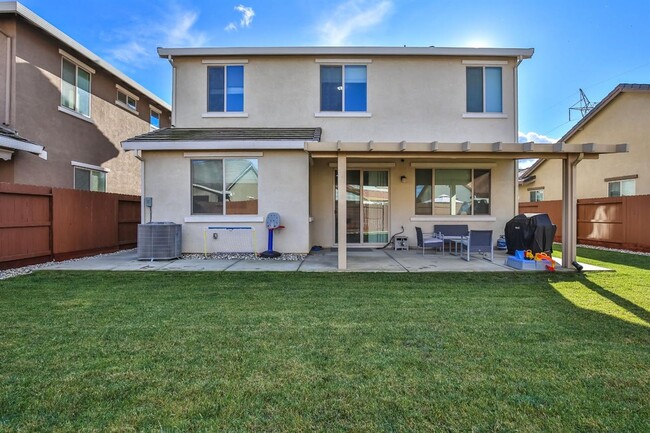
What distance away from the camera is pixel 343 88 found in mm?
11156

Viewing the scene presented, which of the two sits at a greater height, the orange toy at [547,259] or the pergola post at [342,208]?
the pergola post at [342,208]

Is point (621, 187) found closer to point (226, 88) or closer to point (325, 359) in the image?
point (226, 88)

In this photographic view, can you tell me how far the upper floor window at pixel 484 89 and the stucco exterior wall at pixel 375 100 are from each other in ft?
0.67

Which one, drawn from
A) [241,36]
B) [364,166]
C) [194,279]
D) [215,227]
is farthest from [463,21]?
[194,279]

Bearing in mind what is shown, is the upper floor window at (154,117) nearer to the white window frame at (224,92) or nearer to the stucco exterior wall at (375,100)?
the stucco exterior wall at (375,100)

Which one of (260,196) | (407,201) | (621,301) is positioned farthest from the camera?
(407,201)

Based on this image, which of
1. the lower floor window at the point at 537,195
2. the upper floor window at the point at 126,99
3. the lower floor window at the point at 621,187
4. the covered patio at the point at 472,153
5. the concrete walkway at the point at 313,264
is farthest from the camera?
the lower floor window at the point at 537,195

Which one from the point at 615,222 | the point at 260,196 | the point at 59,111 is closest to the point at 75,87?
the point at 59,111

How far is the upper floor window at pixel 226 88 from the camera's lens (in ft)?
36.4

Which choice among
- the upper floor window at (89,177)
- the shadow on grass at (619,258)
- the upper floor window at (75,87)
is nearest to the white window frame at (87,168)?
the upper floor window at (89,177)

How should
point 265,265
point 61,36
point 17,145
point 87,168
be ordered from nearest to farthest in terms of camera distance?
point 17,145, point 265,265, point 61,36, point 87,168

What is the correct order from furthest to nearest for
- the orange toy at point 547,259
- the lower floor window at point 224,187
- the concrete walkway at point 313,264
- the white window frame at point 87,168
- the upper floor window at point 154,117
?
the upper floor window at point 154,117 < the white window frame at point 87,168 < the lower floor window at point 224,187 < the concrete walkway at point 313,264 < the orange toy at point 547,259

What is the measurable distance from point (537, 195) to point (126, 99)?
73.4 feet

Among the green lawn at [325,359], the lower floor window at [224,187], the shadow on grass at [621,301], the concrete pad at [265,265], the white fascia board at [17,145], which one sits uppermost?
the white fascia board at [17,145]
